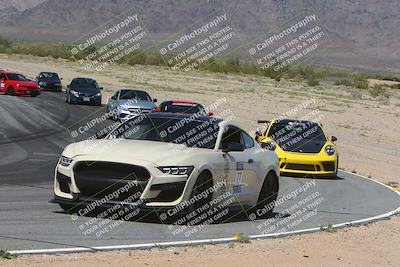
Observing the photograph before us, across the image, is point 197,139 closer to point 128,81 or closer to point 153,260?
point 153,260

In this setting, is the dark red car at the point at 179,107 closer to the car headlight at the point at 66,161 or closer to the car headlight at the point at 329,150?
the car headlight at the point at 329,150

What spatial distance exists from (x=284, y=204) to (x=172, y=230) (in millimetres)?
4293

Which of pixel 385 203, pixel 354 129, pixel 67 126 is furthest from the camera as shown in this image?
pixel 354 129

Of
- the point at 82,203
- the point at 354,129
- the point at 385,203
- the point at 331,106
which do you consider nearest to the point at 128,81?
the point at 331,106

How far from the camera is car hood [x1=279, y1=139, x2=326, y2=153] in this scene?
1975 cm

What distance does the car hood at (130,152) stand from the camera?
10.2 m

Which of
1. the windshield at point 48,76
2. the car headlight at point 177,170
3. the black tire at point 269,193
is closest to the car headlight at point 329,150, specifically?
the black tire at point 269,193

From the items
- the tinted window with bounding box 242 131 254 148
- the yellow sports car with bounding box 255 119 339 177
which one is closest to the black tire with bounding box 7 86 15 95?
the yellow sports car with bounding box 255 119 339 177

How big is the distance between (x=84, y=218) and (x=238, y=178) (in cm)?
241

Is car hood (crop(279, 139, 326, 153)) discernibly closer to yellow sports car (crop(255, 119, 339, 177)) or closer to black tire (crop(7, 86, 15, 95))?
yellow sports car (crop(255, 119, 339, 177))

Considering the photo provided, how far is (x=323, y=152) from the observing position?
65.3ft

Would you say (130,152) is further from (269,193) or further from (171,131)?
(269,193)

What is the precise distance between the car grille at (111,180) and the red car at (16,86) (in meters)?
35.3

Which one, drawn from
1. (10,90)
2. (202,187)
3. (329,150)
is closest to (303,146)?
(329,150)
